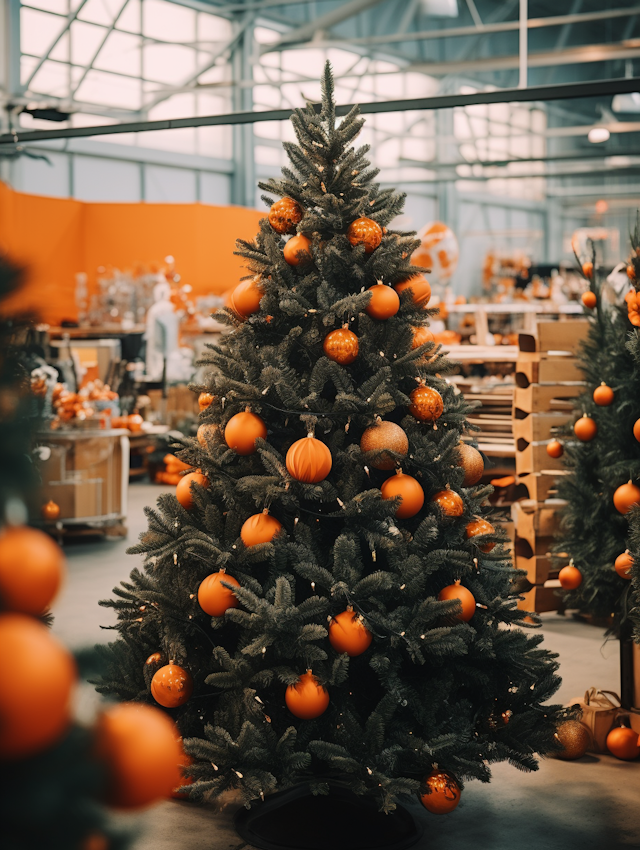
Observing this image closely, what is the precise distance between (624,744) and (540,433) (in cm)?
201

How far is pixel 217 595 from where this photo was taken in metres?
2.29

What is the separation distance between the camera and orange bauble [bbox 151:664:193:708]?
235 cm

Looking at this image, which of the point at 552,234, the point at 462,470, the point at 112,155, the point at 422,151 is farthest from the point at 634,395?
the point at 552,234

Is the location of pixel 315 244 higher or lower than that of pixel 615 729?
higher

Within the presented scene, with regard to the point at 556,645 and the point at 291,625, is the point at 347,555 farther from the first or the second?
the point at 556,645

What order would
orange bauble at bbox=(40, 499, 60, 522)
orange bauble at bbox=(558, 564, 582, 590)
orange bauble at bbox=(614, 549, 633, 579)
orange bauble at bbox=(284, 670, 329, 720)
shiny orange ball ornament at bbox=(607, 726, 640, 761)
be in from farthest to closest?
1. orange bauble at bbox=(40, 499, 60, 522)
2. orange bauble at bbox=(558, 564, 582, 590)
3. shiny orange ball ornament at bbox=(607, 726, 640, 761)
4. orange bauble at bbox=(614, 549, 633, 579)
5. orange bauble at bbox=(284, 670, 329, 720)

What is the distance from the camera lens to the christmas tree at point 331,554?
2223 millimetres

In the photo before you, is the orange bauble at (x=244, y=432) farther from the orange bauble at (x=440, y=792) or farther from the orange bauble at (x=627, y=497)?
the orange bauble at (x=627, y=497)

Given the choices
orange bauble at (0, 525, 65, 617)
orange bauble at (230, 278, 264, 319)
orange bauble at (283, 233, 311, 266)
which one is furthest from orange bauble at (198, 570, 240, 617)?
orange bauble at (0, 525, 65, 617)

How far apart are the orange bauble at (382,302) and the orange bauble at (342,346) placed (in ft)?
0.31

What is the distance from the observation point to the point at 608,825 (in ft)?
8.47

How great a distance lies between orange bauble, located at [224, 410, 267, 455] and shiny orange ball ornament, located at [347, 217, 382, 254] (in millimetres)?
537

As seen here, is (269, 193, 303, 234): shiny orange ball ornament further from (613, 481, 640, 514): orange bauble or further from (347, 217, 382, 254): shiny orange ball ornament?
(613, 481, 640, 514): orange bauble

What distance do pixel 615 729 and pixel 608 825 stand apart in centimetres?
56
